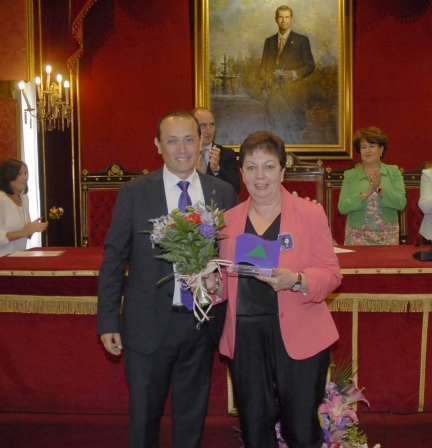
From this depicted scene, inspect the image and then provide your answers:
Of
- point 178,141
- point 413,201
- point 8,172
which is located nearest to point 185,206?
point 178,141

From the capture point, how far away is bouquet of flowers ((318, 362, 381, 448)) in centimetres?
270

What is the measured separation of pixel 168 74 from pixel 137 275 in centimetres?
484

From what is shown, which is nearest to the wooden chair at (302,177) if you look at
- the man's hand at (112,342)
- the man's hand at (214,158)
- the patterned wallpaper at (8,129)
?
the man's hand at (214,158)

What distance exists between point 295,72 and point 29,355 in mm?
4783

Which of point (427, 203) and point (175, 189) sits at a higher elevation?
point (175, 189)

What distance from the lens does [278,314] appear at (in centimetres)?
225

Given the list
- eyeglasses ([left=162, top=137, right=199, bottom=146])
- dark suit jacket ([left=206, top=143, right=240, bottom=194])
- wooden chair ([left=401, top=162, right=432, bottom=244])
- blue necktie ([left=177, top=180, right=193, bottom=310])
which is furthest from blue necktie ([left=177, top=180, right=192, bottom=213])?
wooden chair ([left=401, top=162, right=432, bottom=244])

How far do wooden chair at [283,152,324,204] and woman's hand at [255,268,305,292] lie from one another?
4.42 metres

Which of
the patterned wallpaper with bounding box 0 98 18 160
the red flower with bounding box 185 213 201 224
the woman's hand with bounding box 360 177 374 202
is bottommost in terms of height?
the red flower with bounding box 185 213 201 224

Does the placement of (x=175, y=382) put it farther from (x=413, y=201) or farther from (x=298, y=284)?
(x=413, y=201)

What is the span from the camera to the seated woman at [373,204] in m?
4.22

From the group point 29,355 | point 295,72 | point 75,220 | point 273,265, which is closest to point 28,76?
Answer: point 75,220

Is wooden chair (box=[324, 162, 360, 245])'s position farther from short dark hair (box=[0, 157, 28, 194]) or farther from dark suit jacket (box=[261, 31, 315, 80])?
short dark hair (box=[0, 157, 28, 194])

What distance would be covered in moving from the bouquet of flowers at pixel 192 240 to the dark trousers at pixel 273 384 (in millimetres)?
279
